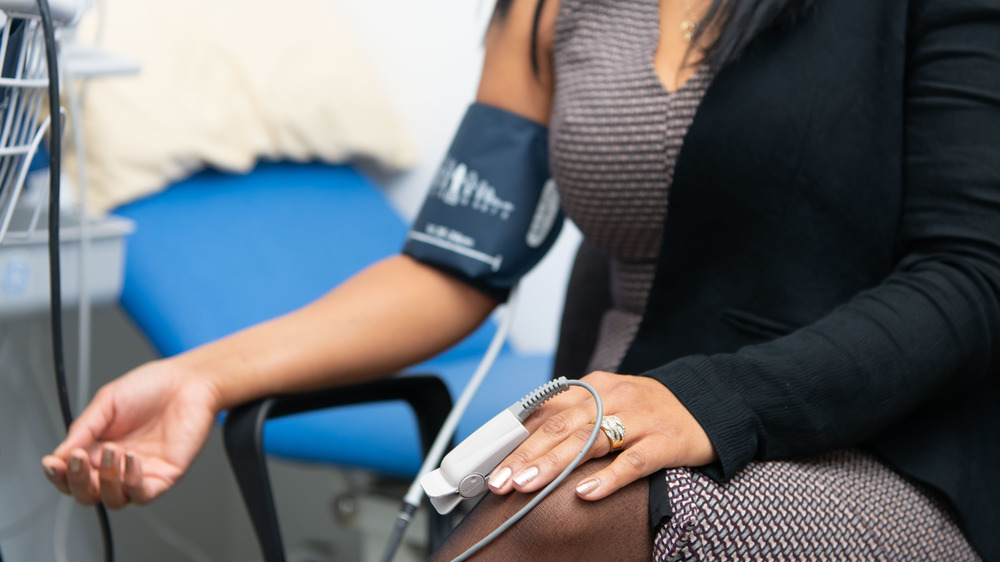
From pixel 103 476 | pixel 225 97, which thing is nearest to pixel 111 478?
pixel 103 476

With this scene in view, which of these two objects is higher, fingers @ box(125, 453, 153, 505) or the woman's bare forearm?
the woman's bare forearm

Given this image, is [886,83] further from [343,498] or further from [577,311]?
[343,498]

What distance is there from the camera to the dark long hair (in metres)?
0.65

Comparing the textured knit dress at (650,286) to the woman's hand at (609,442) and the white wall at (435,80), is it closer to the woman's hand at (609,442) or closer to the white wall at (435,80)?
the woman's hand at (609,442)

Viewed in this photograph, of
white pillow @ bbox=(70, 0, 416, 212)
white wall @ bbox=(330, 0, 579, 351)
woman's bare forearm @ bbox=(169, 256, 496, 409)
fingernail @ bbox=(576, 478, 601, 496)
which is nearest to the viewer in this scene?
fingernail @ bbox=(576, 478, 601, 496)

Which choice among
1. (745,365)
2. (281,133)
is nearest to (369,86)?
(281,133)

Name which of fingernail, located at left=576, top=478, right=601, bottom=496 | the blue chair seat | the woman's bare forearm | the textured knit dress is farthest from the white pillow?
fingernail, located at left=576, top=478, right=601, bottom=496

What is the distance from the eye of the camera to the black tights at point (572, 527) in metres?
0.45

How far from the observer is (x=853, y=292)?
0.67 m

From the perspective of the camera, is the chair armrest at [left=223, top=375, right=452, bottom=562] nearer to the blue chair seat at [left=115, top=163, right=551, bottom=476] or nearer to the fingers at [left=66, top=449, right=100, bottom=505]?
the fingers at [left=66, top=449, right=100, bottom=505]

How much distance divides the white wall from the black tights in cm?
119

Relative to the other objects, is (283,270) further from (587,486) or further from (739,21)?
(587,486)

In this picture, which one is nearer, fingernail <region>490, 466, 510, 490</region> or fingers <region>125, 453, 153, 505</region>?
fingernail <region>490, 466, 510, 490</region>

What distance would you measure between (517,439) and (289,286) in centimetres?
99
